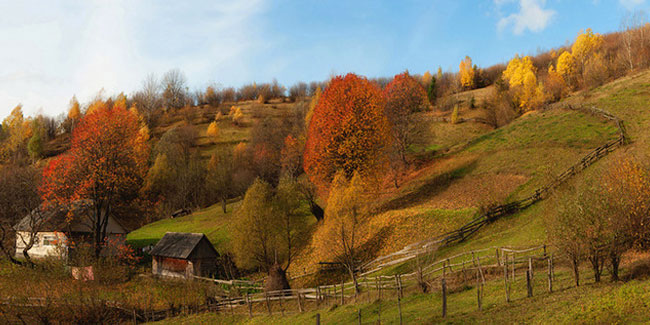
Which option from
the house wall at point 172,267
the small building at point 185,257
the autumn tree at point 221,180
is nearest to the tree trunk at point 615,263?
the small building at point 185,257

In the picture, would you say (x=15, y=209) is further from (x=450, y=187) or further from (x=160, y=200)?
(x=450, y=187)

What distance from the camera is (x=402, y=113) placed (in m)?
52.7

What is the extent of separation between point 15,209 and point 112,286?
31.1 metres

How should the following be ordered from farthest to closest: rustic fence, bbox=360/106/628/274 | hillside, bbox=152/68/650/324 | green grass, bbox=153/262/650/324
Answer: rustic fence, bbox=360/106/628/274
hillside, bbox=152/68/650/324
green grass, bbox=153/262/650/324

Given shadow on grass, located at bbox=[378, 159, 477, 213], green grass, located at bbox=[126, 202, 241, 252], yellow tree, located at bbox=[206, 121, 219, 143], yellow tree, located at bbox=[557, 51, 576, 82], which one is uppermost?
yellow tree, located at bbox=[557, 51, 576, 82]

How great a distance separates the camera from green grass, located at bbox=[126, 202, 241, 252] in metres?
51.1

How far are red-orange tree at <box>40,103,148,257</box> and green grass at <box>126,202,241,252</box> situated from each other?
47.2 feet

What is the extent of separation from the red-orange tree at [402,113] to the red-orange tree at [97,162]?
108ft

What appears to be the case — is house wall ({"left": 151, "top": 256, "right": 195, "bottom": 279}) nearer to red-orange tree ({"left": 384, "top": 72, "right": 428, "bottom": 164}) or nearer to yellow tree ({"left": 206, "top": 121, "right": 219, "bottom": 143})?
red-orange tree ({"left": 384, "top": 72, "right": 428, "bottom": 164})

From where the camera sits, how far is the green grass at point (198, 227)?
51125 millimetres

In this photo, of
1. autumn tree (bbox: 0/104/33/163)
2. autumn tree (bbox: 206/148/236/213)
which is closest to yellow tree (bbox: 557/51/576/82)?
autumn tree (bbox: 206/148/236/213)

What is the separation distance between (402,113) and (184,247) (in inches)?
1323

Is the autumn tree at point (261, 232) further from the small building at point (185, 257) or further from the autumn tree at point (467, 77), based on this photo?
the autumn tree at point (467, 77)

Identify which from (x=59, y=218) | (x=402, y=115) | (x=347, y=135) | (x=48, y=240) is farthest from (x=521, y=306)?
(x=48, y=240)
